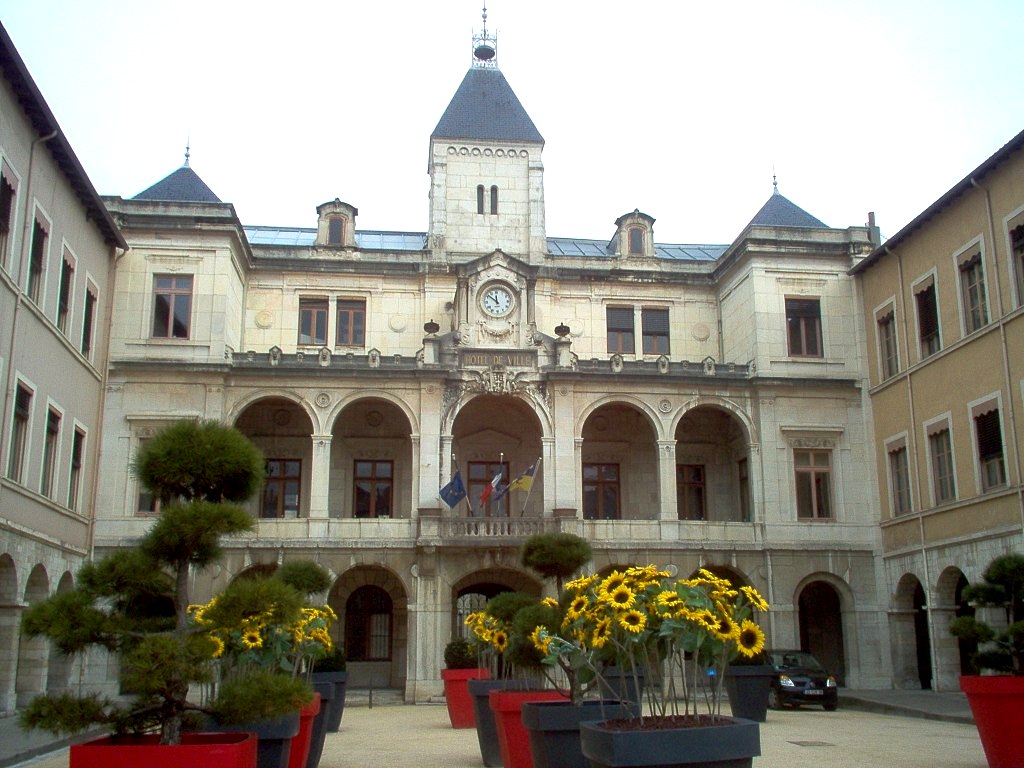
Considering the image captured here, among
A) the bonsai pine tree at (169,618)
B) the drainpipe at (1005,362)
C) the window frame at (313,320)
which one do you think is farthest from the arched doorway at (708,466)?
the bonsai pine tree at (169,618)

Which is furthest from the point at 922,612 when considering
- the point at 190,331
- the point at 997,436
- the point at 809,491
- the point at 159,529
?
the point at 159,529

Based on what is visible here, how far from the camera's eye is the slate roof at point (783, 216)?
115ft

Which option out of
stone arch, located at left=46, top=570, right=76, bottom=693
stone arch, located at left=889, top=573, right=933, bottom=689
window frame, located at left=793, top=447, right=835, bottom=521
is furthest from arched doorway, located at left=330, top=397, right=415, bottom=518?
stone arch, located at left=889, top=573, right=933, bottom=689

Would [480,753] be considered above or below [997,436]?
below

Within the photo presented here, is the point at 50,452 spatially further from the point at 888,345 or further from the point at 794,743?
the point at 888,345

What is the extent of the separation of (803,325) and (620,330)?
570 centimetres

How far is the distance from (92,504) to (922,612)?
74.8ft

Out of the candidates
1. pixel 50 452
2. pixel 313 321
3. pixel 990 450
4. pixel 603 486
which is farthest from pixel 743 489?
pixel 50 452

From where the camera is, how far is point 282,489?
32719 mm

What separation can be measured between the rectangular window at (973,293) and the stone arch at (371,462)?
15.8 meters

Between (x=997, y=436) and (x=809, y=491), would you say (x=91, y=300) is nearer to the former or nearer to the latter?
(x=809, y=491)

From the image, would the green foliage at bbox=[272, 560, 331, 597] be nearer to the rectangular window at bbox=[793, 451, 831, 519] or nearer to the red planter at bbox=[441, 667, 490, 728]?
the red planter at bbox=[441, 667, 490, 728]

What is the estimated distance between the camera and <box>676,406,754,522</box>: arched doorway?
3381cm

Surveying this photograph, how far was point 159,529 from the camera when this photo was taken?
9.87m
